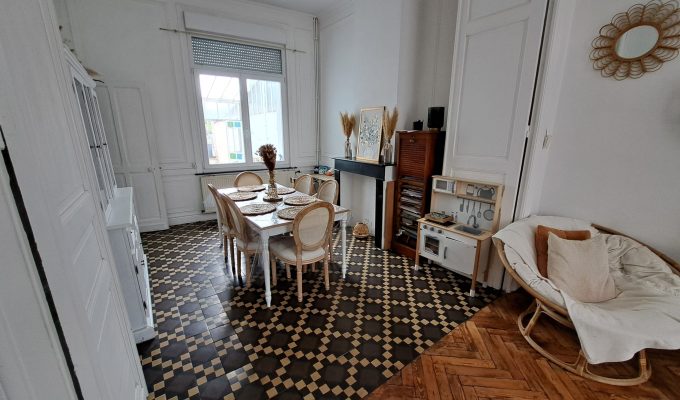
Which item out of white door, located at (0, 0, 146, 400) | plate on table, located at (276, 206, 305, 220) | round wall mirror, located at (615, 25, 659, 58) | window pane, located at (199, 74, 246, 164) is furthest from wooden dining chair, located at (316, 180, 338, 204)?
round wall mirror, located at (615, 25, 659, 58)

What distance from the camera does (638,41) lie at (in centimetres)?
212

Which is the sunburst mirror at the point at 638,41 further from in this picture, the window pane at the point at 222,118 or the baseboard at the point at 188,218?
the baseboard at the point at 188,218

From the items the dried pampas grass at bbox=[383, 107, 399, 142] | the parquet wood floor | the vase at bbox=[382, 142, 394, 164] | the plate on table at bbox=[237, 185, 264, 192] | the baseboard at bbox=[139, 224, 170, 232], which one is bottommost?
the parquet wood floor

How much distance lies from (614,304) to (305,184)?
332cm

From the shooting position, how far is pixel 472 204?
9.48 ft

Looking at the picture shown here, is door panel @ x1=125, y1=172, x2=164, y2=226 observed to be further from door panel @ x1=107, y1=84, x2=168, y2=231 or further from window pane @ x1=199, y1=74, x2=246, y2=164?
window pane @ x1=199, y1=74, x2=246, y2=164

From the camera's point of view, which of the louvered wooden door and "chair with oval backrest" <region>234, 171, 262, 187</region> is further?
"chair with oval backrest" <region>234, 171, 262, 187</region>

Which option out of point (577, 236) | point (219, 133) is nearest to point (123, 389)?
point (577, 236)

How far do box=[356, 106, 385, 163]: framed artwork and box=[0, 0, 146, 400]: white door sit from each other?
297 cm

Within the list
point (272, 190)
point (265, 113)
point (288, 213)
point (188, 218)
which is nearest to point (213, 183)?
point (188, 218)

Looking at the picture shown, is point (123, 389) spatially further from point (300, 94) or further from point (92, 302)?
point (300, 94)

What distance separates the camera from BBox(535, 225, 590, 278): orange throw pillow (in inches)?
89.5

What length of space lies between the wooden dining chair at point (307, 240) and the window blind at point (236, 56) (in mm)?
3414

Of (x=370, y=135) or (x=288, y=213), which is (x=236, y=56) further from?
(x=288, y=213)
